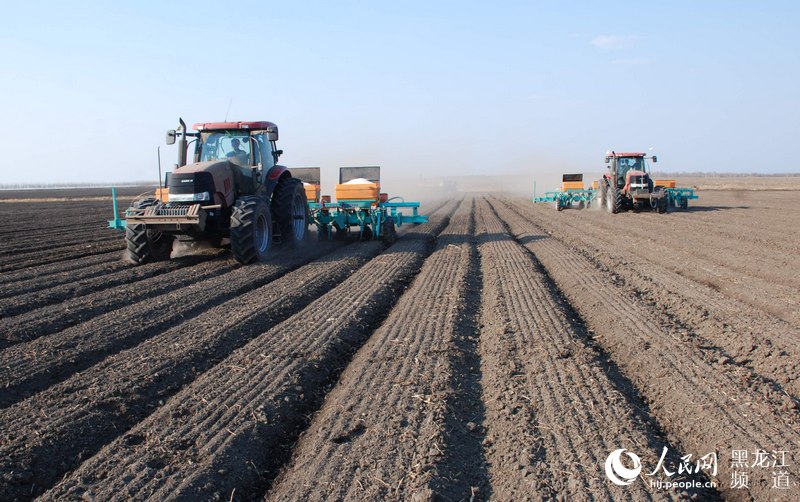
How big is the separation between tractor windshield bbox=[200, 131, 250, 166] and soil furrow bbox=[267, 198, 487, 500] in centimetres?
577

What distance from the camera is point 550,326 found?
622cm

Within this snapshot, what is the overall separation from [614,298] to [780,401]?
10.9 ft

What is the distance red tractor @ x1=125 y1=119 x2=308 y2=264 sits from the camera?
377 inches

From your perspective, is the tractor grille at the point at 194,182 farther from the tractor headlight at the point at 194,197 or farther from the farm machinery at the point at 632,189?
the farm machinery at the point at 632,189

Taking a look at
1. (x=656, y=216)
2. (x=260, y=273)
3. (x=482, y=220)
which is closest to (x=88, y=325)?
(x=260, y=273)

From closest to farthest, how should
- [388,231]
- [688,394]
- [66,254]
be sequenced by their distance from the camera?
[688,394]
[66,254]
[388,231]

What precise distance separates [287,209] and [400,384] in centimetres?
752

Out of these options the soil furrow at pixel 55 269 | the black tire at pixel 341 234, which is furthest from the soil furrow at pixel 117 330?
the black tire at pixel 341 234

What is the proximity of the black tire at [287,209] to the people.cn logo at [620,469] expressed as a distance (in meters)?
9.01

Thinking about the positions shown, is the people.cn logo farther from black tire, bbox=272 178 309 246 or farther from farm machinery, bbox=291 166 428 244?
farm machinery, bbox=291 166 428 244

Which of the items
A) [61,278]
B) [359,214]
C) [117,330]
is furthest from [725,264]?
[61,278]

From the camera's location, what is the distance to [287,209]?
1162cm

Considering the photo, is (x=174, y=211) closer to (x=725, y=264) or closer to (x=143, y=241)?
(x=143, y=241)

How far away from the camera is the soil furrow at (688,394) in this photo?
358 centimetres
